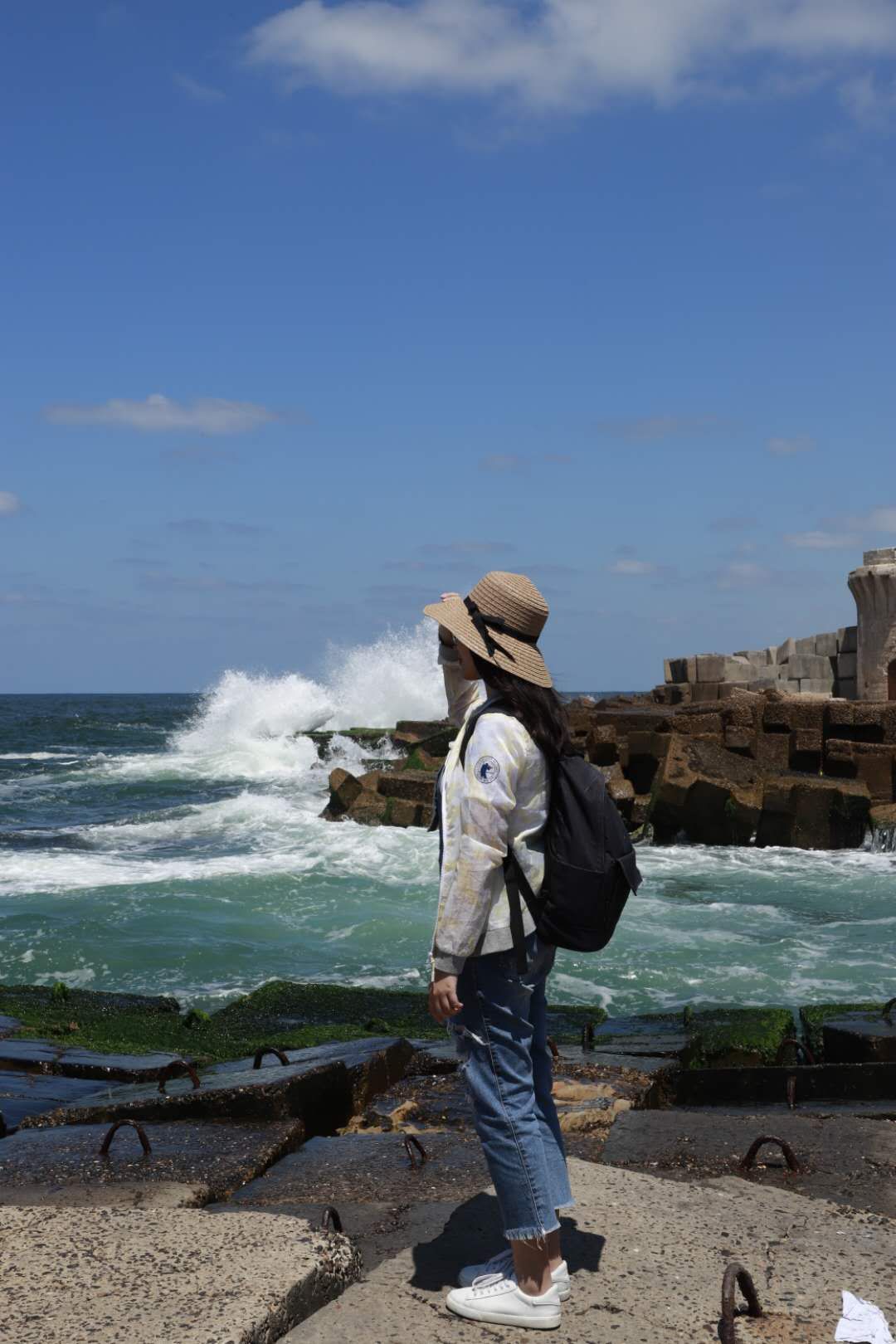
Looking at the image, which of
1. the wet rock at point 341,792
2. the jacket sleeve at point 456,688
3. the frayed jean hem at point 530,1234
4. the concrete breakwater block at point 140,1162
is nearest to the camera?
the frayed jean hem at point 530,1234

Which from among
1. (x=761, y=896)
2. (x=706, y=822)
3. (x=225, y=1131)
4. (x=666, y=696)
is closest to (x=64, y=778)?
(x=666, y=696)

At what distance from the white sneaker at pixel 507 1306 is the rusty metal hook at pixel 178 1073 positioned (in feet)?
6.76

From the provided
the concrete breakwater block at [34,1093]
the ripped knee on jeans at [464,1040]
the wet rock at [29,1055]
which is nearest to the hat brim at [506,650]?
the ripped knee on jeans at [464,1040]

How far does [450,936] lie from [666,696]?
26243 millimetres

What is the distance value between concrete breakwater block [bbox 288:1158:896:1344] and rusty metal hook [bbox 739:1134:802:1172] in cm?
19

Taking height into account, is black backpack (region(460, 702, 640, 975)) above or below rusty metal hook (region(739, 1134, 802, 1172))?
above

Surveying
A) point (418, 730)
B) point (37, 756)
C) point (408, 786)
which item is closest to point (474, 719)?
point (408, 786)

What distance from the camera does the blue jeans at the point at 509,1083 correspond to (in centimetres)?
273

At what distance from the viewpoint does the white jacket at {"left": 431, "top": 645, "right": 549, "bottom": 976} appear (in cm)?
268

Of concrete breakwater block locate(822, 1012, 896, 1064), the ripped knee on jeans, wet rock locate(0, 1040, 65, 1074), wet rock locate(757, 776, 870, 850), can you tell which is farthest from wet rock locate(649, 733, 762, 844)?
the ripped knee on jeans

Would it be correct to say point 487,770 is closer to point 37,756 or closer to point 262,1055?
point 262,1055

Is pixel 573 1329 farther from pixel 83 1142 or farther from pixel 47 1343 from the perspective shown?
pixel 83 1142

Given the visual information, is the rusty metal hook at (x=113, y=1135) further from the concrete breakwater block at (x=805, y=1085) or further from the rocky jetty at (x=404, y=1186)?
the concrete breakwater block at (x=805, y=1085)

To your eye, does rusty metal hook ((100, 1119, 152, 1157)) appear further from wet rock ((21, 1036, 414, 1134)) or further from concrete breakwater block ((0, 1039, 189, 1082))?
concrete breakwater block ((0, 1039, 189, 1082))
